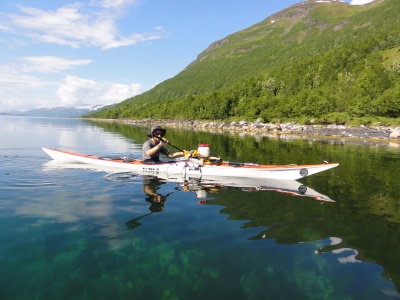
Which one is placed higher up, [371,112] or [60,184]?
[371,112]

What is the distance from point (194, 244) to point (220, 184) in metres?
7.26

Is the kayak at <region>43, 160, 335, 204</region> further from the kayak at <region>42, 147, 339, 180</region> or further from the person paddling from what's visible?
the person paddling

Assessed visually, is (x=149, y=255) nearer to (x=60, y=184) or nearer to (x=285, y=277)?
(x=285, y=277)

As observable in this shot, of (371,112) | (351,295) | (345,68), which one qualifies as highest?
(345,68)

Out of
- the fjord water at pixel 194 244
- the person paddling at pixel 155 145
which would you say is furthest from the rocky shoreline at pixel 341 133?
the fjord water at pixel 194 244

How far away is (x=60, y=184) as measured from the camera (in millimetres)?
14391

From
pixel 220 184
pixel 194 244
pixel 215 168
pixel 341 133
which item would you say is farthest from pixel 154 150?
pixel 341 133

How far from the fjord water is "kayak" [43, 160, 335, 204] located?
1.58ft

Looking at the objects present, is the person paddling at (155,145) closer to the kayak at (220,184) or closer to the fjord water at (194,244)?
the kayak at (220,184)

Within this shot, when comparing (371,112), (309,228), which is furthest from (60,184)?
(371,112)

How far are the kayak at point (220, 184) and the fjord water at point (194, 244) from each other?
481 mm

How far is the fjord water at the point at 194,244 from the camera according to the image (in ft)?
20.1

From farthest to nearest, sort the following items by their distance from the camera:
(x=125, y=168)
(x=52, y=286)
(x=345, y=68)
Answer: (x=345, y=68) < (x=125, y=168) < (x=52, y=286)

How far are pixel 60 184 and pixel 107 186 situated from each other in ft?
7.64
